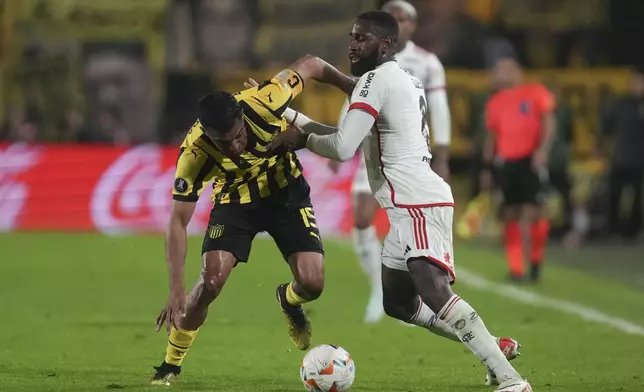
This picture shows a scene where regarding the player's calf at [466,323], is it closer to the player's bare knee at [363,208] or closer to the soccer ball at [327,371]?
the soccer ball at [327,371]

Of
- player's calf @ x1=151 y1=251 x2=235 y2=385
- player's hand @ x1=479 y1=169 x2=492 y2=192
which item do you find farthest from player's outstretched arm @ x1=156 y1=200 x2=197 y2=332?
player's hand @ x1=479 y1=169 x2=492 y2=192

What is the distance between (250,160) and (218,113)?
2.16 ft

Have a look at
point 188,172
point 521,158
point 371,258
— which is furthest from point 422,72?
point 521,158

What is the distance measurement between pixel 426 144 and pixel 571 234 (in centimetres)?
1160

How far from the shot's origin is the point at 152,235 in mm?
18672

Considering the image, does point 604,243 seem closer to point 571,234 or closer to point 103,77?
point 571,234

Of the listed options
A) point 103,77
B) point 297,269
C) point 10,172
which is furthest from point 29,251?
point 297,269

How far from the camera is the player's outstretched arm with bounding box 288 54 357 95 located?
7.46 m

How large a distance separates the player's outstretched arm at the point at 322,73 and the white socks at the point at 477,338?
1.45 m

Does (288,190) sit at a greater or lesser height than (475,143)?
greater

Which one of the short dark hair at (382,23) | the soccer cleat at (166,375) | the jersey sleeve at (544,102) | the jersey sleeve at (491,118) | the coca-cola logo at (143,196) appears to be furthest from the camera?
the coca-cola logo at (143,196)

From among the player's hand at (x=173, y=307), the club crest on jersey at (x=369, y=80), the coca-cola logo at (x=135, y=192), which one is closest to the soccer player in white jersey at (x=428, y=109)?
the club crest on jersey at (x=369, y=80)

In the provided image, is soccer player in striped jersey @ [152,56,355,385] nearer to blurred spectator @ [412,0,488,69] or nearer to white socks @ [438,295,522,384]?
white socks @ [438,295,522,384]

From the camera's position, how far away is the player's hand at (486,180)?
1627 centimetres
